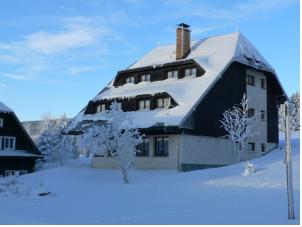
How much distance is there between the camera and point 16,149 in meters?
44.2

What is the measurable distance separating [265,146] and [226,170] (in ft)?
40.5

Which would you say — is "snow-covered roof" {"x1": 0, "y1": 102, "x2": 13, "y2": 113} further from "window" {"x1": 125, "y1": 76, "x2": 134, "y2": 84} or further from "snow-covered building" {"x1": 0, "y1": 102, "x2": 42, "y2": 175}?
"window" {"x1": 125, "y1": 76, "x2": 134, "y2": 84}

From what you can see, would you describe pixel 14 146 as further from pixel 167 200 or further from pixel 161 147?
pixel 167 200

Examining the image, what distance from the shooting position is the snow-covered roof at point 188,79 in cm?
3264

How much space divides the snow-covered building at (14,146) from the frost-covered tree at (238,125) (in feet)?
61.0

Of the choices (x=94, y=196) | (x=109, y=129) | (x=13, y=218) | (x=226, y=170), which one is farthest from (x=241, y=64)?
(x=13, y=218)

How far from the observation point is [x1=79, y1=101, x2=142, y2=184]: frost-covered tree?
27062 mm

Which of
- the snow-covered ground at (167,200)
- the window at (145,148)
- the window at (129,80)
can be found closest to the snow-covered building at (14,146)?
the window at (129,80)

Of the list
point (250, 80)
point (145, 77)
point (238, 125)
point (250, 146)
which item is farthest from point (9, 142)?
point (250, 80)

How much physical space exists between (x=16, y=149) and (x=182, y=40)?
59.8 ft

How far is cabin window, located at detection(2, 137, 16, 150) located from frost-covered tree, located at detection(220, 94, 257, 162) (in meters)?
19.9

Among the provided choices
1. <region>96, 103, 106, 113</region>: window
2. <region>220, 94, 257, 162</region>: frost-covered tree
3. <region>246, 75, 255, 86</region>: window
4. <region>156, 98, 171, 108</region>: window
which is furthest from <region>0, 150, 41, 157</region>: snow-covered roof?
<region>246, 75, 255, 86</region>: window

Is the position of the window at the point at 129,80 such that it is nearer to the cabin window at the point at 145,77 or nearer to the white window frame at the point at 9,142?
the cabin window at the point at 145,77

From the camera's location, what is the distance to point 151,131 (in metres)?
32.6
